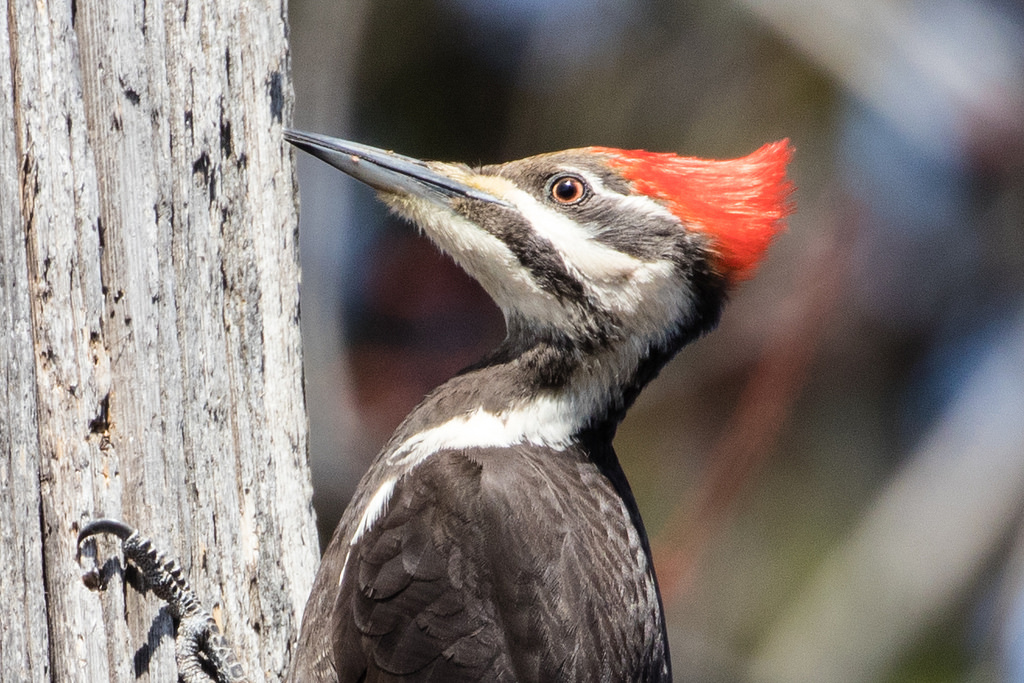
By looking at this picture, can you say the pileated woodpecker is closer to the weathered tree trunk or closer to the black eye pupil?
the black eye pupil

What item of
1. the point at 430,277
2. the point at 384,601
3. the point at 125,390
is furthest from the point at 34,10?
the point at 430,277

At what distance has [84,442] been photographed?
8.89ft

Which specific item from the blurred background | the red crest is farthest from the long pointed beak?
the blurred background

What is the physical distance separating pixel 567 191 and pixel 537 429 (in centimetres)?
76

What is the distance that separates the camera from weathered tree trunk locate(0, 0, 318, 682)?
2.61m

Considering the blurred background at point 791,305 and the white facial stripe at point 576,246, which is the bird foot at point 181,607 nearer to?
the white facial stripe at point 576,246

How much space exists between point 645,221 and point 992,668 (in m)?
5.39

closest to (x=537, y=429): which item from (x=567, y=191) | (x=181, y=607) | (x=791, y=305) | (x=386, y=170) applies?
(x=567, y=191)

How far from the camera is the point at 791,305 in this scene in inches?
296

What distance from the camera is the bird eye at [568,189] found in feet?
11.8

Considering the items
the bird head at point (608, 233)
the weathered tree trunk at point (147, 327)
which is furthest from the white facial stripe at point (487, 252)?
the weathered tree trunk at point (147, 327)

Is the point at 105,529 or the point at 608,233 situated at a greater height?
the point at 608,233

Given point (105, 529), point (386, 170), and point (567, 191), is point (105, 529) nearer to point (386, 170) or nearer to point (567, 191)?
point (386, 170)

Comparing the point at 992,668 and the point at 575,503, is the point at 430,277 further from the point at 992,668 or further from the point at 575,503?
the point at 992,668
